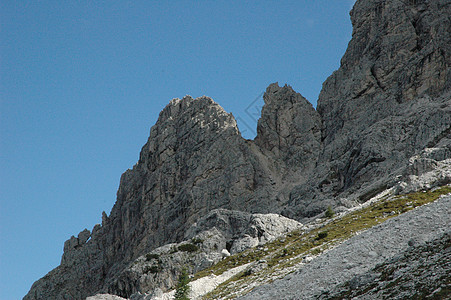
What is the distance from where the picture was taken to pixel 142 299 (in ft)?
293

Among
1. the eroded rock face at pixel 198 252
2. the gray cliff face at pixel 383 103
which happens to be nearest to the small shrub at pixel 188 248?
the eroded rock face at pixel 198 252

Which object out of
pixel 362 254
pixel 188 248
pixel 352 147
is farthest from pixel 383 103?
pixel 362 254

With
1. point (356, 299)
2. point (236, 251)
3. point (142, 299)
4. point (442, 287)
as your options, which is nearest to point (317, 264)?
point (356, 299)

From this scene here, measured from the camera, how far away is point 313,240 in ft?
259

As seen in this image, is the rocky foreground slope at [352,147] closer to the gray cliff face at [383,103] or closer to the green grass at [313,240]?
the gray cliff face at [383,103]

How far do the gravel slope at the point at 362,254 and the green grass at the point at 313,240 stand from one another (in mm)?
13604

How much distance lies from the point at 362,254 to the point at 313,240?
32.6 metres

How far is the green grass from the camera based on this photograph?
6762cm

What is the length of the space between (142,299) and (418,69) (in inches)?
4296

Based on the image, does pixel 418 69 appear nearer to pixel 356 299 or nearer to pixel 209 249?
pixel 209 249

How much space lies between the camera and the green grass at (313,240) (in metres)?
67.6

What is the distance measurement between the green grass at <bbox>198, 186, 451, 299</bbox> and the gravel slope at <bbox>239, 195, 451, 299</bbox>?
44.6 feet

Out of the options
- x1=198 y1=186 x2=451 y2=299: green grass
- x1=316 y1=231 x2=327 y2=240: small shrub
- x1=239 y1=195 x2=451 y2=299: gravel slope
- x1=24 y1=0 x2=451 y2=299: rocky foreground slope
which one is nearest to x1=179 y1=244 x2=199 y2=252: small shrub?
x1=24 y1=0 x2=451 y2=299: rocky foreground slope

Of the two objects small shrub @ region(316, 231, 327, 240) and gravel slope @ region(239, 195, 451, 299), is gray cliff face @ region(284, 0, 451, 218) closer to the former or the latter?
small shrub @ region(316, 231, 327, 240)
